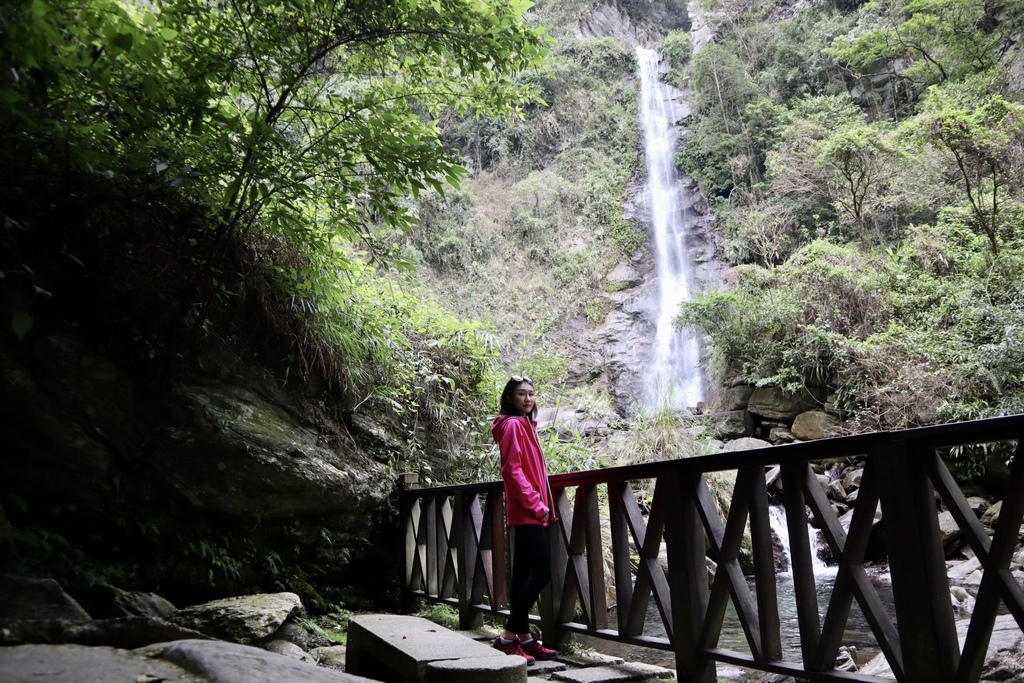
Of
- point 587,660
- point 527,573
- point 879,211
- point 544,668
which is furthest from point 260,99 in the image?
point 879,211

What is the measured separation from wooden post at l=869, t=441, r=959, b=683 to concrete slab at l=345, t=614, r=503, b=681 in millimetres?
1533

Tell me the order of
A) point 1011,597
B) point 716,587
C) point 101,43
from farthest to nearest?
point 101,43 < point 716,587 < point 1011,597

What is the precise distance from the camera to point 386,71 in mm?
5766

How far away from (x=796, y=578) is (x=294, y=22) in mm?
4294

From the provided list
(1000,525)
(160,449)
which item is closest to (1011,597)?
(1000,525)

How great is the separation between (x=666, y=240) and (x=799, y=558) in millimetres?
19082

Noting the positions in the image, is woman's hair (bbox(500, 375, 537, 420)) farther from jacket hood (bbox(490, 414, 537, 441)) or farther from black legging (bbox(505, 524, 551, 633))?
black legging (bbox(505, 524, 551, 633))

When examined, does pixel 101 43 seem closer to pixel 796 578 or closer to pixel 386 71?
pixel 386 71

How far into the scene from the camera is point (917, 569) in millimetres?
2070

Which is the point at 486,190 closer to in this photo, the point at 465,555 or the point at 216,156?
the point at 216,156

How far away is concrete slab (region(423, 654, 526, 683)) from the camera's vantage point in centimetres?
264

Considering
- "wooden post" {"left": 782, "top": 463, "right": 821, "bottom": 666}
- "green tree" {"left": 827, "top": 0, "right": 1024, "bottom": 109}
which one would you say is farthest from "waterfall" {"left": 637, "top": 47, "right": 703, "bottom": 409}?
"wooden post" {"left": 782, "top": 463, "right": 821, "bottom": 666}

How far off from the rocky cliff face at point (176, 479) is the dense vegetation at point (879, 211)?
8.80 metres

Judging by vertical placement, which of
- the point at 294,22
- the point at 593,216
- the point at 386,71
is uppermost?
the point at 593,216
